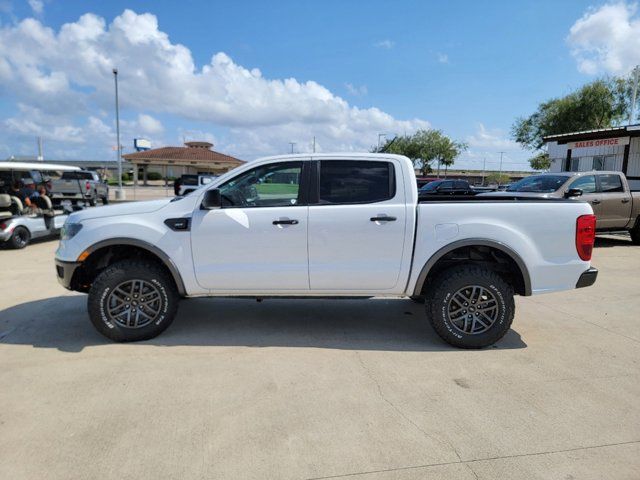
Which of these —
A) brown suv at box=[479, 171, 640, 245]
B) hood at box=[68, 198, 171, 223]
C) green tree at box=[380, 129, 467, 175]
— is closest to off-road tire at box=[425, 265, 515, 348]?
hood at box=[68, 198, 171, 223]

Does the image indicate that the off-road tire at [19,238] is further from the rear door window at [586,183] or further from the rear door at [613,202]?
the rear door at [613,202]

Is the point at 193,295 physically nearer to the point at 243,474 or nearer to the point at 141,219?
the point at 141,219

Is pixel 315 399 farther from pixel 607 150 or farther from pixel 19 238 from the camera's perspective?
pixel 607 150

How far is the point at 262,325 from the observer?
16.3 ft

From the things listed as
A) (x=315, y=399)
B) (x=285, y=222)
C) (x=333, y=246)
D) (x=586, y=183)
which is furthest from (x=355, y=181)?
(x=586, y=183)

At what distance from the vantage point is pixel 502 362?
4043 mm

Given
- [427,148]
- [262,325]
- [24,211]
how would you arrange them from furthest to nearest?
[427,148]
[24,211]
[262,325]

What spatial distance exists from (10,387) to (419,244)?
3.59 metres

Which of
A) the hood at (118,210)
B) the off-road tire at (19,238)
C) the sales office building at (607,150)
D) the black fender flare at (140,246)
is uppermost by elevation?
the sales office building at (607,150)

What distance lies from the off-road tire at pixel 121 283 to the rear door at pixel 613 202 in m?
10.2

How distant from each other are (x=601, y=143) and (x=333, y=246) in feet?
61.4

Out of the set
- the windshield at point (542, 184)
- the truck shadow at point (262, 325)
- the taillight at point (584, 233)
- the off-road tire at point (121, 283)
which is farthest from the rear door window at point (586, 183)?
the off-road tire at point (121, 283)

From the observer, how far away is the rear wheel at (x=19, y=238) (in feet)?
31.4

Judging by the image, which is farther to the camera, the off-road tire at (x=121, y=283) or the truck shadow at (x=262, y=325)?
the truck shadow at (x=262, y=325)
